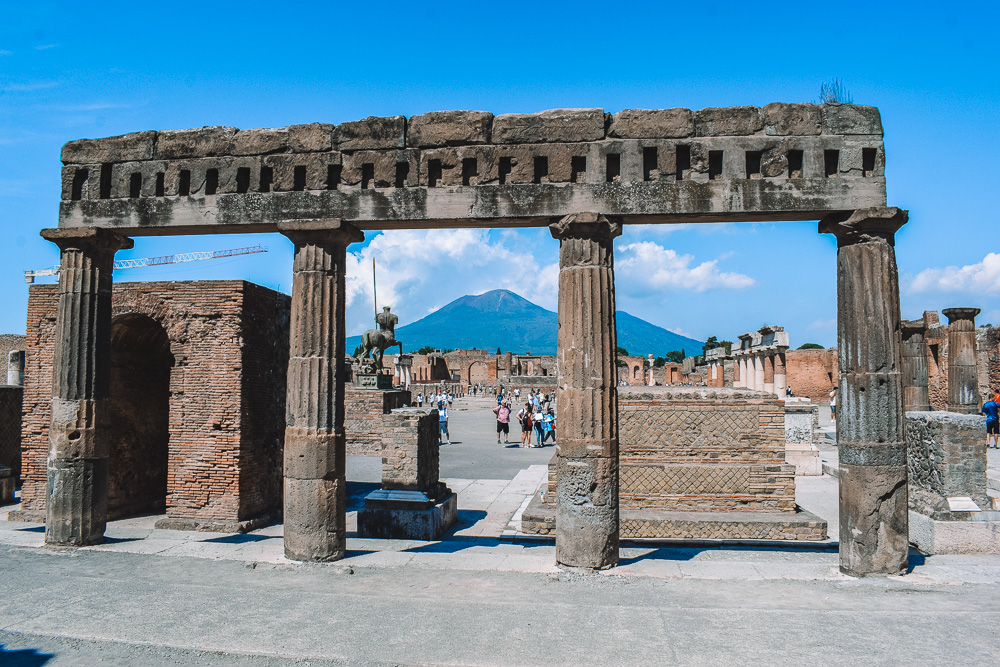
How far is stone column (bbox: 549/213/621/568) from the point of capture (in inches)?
260

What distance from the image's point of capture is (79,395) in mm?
7844

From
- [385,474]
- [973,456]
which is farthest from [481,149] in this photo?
[973,456]

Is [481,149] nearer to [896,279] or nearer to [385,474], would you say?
[896,279]

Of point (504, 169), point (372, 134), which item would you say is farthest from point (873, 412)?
point (372, 134)

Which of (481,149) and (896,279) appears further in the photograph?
(481,149)

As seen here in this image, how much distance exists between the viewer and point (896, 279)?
6.60 meters

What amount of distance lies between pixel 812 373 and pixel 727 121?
1554 inches

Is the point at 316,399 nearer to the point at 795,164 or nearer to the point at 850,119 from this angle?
the point at 795,164

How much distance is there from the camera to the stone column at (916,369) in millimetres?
19047

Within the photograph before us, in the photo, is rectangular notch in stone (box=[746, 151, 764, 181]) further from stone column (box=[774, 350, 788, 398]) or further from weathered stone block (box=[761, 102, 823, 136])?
stone column (box=[774, 350, 788, 398])

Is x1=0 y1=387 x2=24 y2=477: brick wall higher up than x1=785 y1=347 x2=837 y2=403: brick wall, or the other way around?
x1=785 y1=347 x2=837 y2=403: brick wall

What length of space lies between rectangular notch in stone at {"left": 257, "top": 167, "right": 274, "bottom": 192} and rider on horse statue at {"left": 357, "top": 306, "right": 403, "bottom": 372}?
12.1 metres

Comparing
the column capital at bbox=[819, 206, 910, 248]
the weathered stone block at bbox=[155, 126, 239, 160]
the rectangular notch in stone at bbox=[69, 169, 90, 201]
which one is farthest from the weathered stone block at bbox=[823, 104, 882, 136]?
the rectangular notch in stone at bbox=[69, 169, 90, 201]

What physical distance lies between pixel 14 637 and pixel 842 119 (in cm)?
905
